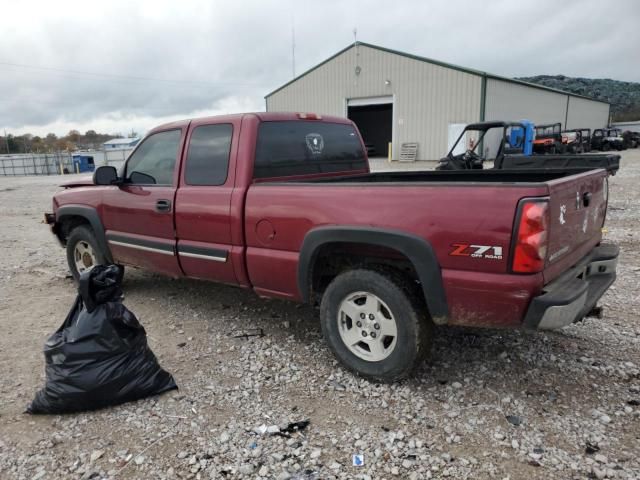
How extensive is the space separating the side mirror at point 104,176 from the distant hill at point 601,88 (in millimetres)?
85623

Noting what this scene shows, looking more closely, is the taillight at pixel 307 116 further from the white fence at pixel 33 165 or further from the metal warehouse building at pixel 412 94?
the white fence at pixel 33 165

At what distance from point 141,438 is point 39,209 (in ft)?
43.9

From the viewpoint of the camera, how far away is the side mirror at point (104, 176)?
4580 mm

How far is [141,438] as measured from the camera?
280 cm

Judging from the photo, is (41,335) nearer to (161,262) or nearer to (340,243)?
(161,262)

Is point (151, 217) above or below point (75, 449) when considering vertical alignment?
above

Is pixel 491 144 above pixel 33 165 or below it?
above

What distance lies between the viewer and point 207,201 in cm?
392

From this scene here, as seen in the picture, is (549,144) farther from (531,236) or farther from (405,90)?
(531,236)

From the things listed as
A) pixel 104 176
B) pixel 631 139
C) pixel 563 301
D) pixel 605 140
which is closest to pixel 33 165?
pixel 104 176

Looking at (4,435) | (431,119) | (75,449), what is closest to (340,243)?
(75,449)

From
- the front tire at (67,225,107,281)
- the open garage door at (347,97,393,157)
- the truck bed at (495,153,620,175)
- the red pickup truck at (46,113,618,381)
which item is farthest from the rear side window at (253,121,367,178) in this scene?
the open garage door at (347,97,393,157)

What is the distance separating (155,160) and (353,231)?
8.01ft

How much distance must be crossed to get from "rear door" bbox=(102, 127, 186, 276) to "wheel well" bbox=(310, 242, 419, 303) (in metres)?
1.47
